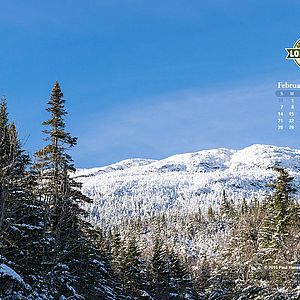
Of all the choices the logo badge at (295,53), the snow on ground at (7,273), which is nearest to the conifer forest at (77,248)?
the snow on ground at (7,273)

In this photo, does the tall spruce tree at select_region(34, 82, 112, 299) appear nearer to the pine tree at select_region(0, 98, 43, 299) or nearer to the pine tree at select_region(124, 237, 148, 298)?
the pine tree at select_region(0, 98, 43, 299)

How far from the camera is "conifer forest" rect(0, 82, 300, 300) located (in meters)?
18.4

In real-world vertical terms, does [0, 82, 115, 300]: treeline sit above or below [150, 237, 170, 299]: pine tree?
above

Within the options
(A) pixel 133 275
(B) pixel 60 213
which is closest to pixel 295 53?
(B) pixel 60 213

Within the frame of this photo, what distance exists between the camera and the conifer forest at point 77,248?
60.4 feet

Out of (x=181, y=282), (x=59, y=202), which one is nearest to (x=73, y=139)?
(x=59, y=202)

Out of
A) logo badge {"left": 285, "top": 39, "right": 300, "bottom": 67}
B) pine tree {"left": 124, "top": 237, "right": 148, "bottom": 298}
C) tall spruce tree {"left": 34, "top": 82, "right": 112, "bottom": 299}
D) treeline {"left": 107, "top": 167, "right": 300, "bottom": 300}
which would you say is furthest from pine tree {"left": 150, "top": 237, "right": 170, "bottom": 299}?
logo badge {"left": 285, "top": 39, "right": 300, "bottom": 67}

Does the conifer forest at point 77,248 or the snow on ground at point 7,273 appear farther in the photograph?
the conifer forest at point 77,248

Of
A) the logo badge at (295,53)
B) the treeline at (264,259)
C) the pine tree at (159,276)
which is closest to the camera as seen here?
the logo badge at (295,53)

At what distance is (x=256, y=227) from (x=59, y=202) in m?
27.5

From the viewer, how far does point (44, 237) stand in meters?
19.9

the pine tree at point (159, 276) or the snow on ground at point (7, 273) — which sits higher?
the snow on ground at point (7, 273)

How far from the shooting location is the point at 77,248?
85.7 feet

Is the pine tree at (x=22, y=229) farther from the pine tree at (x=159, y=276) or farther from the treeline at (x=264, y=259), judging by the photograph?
the pine tree at (x=159, y=276)
